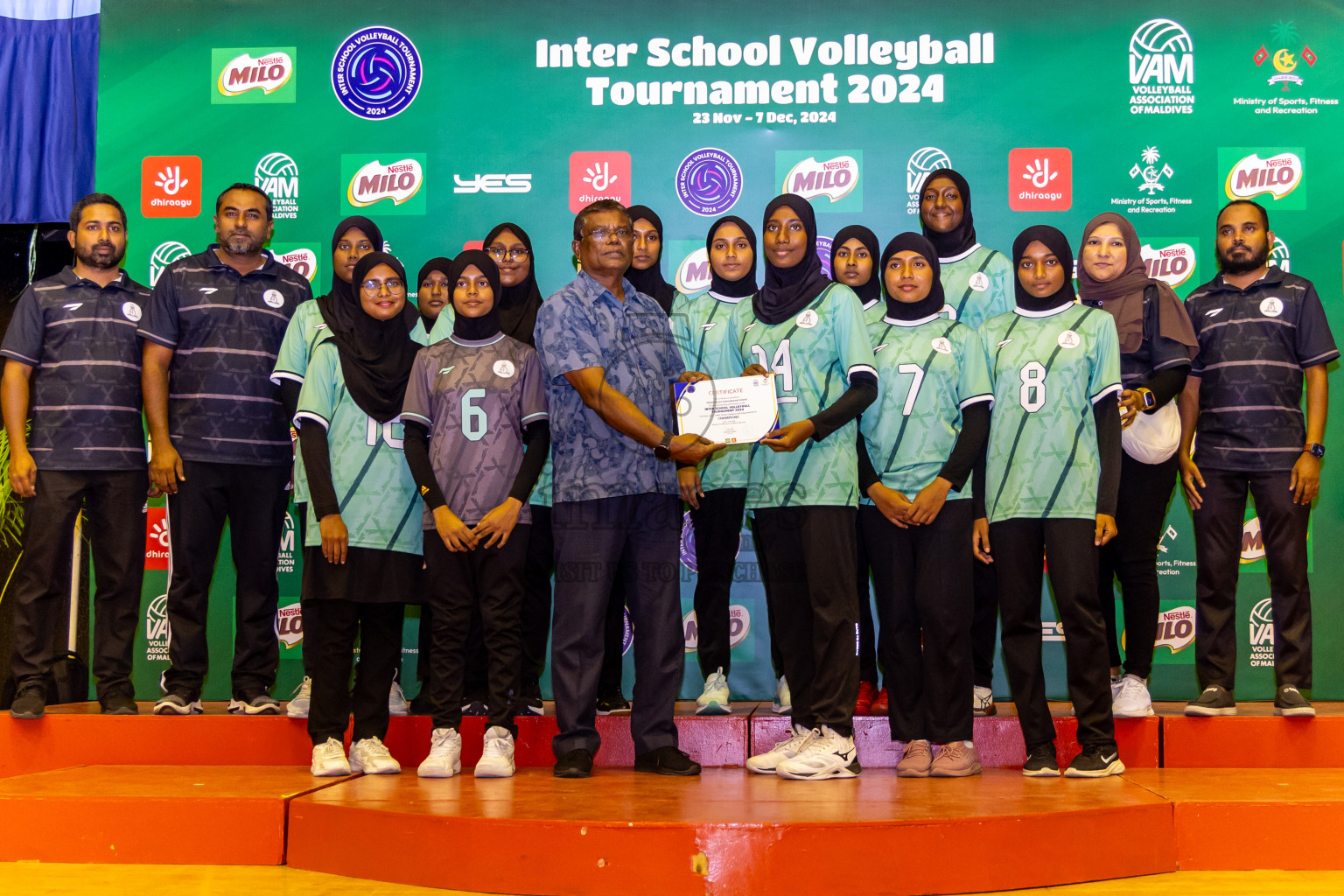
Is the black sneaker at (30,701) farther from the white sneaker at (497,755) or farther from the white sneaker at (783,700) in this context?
the white sneaker at (783,700)

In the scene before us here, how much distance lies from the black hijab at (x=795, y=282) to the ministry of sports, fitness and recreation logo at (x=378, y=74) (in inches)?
102

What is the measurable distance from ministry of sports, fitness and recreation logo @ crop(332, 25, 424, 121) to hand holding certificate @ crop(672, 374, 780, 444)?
2849 mm

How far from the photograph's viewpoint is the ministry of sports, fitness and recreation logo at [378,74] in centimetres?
540

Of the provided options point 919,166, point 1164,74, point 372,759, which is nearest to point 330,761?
point 372,759

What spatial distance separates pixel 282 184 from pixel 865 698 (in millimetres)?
3784

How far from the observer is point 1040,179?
519 centimetres

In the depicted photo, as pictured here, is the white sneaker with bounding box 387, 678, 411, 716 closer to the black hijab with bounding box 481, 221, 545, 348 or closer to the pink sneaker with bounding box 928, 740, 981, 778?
the black hijab with bounding box 481, 221, 545, 348

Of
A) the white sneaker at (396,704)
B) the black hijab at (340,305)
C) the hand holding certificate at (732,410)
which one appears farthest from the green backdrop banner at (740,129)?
the hand holding certificate at (732,410)

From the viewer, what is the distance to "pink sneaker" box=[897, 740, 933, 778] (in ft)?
11.5

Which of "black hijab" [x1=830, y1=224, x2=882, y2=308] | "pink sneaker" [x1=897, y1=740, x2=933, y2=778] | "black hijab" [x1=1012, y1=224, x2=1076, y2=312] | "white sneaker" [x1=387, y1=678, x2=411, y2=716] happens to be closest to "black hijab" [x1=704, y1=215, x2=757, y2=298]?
"black hijab" [x1=830, y1=224, x2=882, y2=308]

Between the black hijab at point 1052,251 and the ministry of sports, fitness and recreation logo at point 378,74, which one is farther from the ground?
the ministry of sports, fitness and recreation logo at point 378,74

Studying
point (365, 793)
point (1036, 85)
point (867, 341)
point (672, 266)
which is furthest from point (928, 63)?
point (365, 793)

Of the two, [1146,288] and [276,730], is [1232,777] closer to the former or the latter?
[1146,288]

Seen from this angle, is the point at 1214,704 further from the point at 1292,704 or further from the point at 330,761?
the point at 330,761
